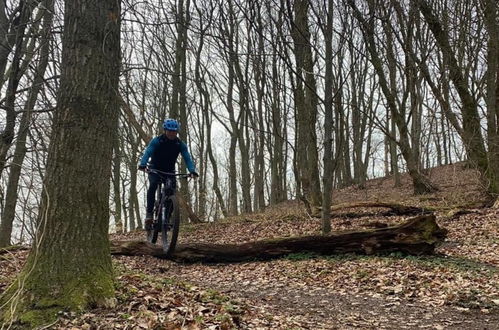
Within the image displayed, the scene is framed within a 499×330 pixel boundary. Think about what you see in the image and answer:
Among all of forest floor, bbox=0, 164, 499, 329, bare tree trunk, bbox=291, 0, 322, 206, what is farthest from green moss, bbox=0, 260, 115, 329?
bare tree trunk, bbox=291, 0, 322, 206

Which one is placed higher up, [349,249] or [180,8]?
[180,8]

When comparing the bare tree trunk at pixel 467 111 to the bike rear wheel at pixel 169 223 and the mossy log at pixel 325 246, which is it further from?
the bike rear wheel at pixel 169 223

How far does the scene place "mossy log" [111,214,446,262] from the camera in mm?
7195

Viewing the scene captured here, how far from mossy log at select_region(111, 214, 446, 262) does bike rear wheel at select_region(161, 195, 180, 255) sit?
27 centimetres

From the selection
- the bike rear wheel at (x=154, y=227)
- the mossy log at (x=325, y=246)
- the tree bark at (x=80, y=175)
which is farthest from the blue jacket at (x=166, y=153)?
the tree bark at (x=80, y=175)

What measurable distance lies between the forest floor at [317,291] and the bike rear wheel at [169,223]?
37 cm

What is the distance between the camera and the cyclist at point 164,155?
717 centimetres

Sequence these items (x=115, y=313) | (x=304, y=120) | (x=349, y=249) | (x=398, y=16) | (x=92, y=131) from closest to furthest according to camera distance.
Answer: (x=115, y=313) < (x=92, y=131) < (x=349, y=249) < (x=304, y=120) < (x=398, y=16)

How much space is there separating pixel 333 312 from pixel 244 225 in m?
8.20

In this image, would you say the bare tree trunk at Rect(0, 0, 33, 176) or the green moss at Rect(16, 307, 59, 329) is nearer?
the green moss at Rect(16, 307, 59, 329)

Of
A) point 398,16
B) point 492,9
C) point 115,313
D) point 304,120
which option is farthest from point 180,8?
point 115,313

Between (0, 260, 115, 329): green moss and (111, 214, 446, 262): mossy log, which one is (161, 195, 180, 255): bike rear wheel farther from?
(0, 260, 115, 329): green moss

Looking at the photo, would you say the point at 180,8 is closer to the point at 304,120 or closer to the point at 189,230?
the point at 304,120

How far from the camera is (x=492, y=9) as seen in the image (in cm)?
1059
